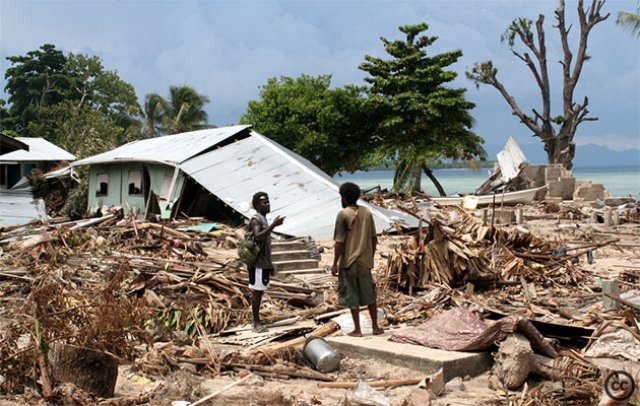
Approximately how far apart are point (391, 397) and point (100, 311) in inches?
90.5

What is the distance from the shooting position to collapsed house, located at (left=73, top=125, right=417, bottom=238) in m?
18.0

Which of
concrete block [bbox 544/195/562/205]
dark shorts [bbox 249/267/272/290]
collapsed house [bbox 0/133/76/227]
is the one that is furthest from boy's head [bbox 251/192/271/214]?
concrete block [bbox 544/195/562/205]

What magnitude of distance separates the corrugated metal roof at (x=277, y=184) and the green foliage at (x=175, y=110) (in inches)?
1158

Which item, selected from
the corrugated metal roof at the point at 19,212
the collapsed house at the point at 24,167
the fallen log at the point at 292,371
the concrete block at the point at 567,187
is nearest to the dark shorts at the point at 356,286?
the fallen log at the point at 292,371

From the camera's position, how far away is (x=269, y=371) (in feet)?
20.3

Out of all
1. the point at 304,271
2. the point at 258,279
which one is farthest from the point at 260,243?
the point at 304,271

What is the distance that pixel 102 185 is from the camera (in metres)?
26.6

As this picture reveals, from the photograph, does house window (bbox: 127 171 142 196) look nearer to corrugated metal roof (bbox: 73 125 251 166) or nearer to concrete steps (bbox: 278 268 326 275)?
corrugated metal roof (bbox: 73 125 251 166)

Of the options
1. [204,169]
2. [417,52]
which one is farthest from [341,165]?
[204,169]

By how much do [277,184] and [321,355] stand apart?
13.1 metres

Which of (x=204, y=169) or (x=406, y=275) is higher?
(x=204, y=169)

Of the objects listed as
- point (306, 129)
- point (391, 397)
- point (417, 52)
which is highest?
point (417, 52)

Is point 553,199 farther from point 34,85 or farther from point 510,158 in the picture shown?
point 34,85

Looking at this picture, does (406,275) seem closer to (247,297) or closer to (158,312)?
(247,297)
